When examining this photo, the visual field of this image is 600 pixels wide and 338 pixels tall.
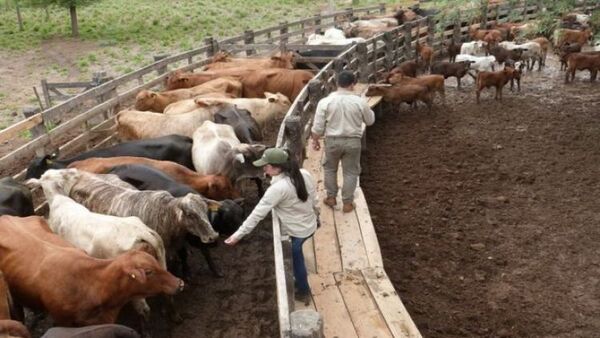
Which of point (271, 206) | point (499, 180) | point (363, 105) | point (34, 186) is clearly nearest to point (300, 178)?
point (271, 206)

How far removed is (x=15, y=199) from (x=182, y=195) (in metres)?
2.00

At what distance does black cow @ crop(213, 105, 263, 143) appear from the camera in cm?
938

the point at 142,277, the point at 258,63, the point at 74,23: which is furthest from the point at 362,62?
the point at 74,23

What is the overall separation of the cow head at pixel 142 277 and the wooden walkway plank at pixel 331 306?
1.35 metres

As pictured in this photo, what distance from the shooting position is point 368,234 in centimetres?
669

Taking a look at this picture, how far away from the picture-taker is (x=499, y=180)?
9.73 metres

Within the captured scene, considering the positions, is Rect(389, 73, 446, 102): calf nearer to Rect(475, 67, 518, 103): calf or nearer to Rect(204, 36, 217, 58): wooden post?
Rect(475, 67, 518, 103): calf

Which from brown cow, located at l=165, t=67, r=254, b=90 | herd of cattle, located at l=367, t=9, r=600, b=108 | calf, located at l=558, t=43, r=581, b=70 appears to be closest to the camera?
brown cow, located at l=165, t=67, r=254, b=90

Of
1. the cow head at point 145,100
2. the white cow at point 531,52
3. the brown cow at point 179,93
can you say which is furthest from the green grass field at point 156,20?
the cow head at point 145,100

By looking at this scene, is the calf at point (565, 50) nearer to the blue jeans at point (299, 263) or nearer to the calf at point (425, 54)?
the calf at point (425, 54)

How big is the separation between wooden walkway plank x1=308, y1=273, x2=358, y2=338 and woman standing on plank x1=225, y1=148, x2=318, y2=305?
16cm

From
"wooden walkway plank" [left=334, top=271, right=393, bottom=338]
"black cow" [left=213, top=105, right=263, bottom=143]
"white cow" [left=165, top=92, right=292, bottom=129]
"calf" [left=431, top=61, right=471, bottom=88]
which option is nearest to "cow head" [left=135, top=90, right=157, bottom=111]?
"white cow" [left=165, top=92, right=292, bottom=129]

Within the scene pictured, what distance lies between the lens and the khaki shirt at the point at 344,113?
671 cm

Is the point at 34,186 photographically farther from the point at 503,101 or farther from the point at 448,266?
the point at 503,101
